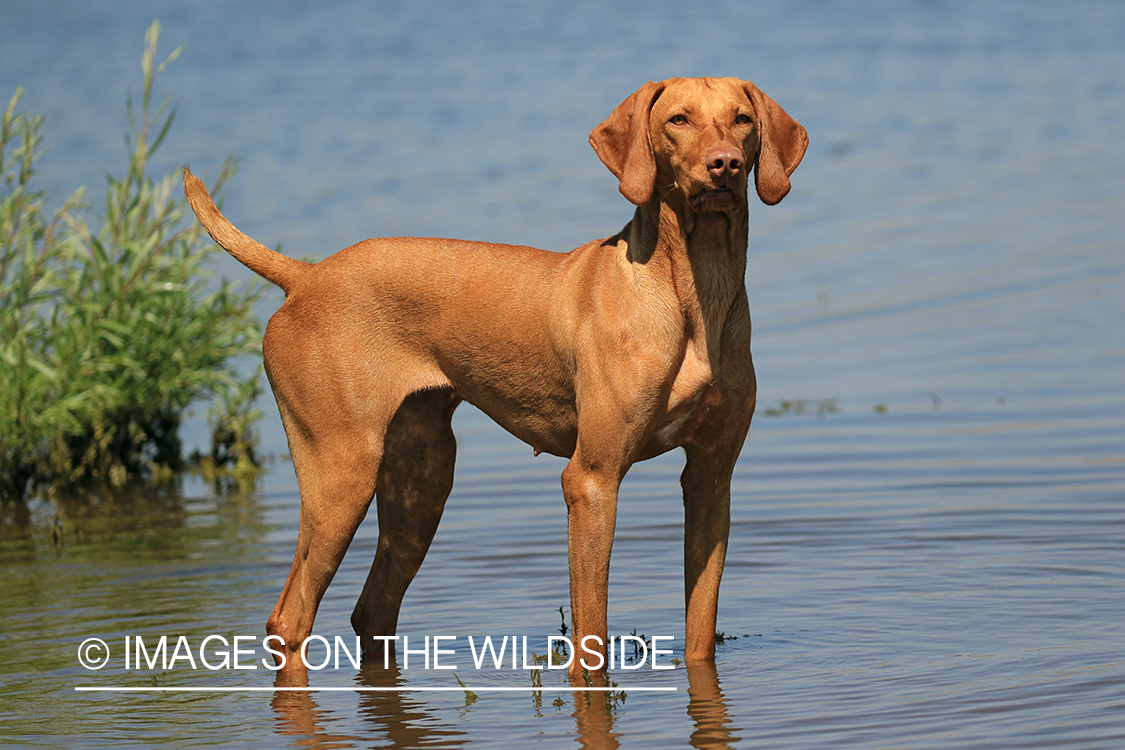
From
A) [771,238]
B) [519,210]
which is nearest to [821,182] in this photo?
[771,238]

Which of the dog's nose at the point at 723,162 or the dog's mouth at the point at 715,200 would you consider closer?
the dog's nose at the point at 723,162

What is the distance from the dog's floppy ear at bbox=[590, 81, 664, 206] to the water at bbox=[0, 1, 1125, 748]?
1.72 m

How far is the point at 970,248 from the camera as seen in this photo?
56.2 ft

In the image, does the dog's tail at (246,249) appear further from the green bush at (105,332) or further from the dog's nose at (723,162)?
→ the green bush at (105,332)

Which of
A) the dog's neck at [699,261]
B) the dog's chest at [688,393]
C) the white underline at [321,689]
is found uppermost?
the dog's neck at [699,261]

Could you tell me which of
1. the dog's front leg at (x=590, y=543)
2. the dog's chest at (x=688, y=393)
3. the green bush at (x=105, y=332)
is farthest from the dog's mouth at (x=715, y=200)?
the green bush at (x=105, y=332)

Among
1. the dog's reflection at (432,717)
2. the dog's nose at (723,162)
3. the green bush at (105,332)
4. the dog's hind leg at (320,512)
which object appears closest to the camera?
the dog's nose at (723,162)

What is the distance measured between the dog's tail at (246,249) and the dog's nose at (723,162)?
1.98 meters

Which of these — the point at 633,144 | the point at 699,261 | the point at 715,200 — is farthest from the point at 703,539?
the point at 633,144

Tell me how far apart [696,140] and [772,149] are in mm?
340

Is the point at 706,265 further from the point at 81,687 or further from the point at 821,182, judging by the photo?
the point at 821,182

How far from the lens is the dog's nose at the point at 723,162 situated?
15.5 feet

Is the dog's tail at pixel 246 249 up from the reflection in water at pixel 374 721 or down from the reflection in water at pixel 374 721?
up

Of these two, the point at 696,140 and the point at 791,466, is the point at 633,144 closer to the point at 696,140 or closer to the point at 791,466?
the point at 696,140
